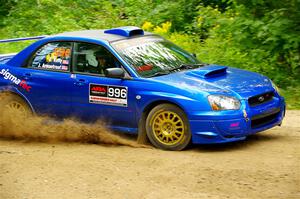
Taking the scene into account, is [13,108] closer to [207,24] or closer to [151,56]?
[151,56]

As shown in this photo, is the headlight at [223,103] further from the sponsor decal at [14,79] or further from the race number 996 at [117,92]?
the sponsor decal at [14,79]

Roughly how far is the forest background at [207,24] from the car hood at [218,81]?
2.64m

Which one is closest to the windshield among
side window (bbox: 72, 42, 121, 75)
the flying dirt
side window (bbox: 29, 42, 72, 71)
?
side window (bbox: 72, 42, 121, 75)

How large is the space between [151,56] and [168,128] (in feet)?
4.14

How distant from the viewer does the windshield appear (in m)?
8.38

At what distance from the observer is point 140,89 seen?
803 centimetres

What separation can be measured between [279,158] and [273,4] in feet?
17.1

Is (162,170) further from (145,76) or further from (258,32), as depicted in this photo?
(258,32)

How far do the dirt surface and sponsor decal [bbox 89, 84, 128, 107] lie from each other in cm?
61

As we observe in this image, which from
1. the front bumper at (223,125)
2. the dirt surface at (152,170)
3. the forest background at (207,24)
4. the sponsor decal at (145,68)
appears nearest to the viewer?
the dirt surface at (152,170)

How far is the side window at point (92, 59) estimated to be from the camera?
27.8ft

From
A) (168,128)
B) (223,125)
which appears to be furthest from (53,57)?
(223,125)

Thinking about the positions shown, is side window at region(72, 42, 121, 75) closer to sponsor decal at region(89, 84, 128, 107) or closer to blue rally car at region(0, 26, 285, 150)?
blue rally car at region(0, 26, 285, 150)

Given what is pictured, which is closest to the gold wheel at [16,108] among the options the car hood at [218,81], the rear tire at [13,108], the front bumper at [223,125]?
the rear tire at [13,108]
